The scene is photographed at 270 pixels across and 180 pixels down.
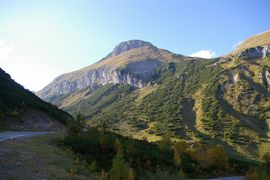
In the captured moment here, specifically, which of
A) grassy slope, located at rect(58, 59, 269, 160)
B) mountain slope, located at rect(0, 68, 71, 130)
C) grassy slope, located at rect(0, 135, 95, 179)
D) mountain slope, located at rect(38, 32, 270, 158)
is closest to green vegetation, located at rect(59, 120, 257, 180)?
grassy slope, located at rect(0, 135, 95, 179)

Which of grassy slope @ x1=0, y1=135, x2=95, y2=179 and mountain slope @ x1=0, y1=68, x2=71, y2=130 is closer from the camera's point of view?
grassy slope @ x1=0, y1=135, x2=95, y2=179

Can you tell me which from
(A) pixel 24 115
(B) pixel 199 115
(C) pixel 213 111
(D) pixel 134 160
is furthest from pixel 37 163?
(B) pixel 199 115

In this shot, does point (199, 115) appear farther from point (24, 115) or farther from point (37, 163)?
point (37, 163)

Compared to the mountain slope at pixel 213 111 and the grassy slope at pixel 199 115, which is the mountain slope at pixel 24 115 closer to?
the mountain slope at pixel 213 111

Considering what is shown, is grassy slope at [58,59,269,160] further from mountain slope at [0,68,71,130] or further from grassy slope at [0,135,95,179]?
grassy slope at [0,135,95,179]

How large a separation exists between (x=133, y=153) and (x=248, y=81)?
15126 centimetres


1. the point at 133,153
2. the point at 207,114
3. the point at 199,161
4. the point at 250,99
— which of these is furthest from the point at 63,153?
the point at 250,99

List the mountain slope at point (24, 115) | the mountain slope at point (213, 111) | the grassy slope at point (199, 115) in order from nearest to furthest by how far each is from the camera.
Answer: the mountain slope at point (24, 115) < the grassy slope at point (199, 115) < the mountain slope at point (213, 111)

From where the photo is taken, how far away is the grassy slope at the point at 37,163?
15797 millimetres

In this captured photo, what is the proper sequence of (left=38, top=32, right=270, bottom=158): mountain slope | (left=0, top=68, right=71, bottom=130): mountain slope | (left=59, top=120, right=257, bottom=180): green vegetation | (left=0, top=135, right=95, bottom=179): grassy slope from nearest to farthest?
(left=0, top=135, right=95, bottom=179): grassy slope, (left=59, top=120, right=257, bottom=180): green vegetation, (left=0, top=68, right=71, bottom=130): mountain slope, (left=38, top=32, right=270, bottom=158): mountain slope

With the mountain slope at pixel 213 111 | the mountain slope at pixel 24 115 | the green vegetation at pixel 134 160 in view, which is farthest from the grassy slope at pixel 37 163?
the mountain slope at pixel 213 111

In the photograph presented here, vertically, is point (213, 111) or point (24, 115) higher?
point (213, 111)

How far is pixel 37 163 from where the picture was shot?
1830cm

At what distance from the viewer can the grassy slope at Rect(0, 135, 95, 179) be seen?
15.8m
